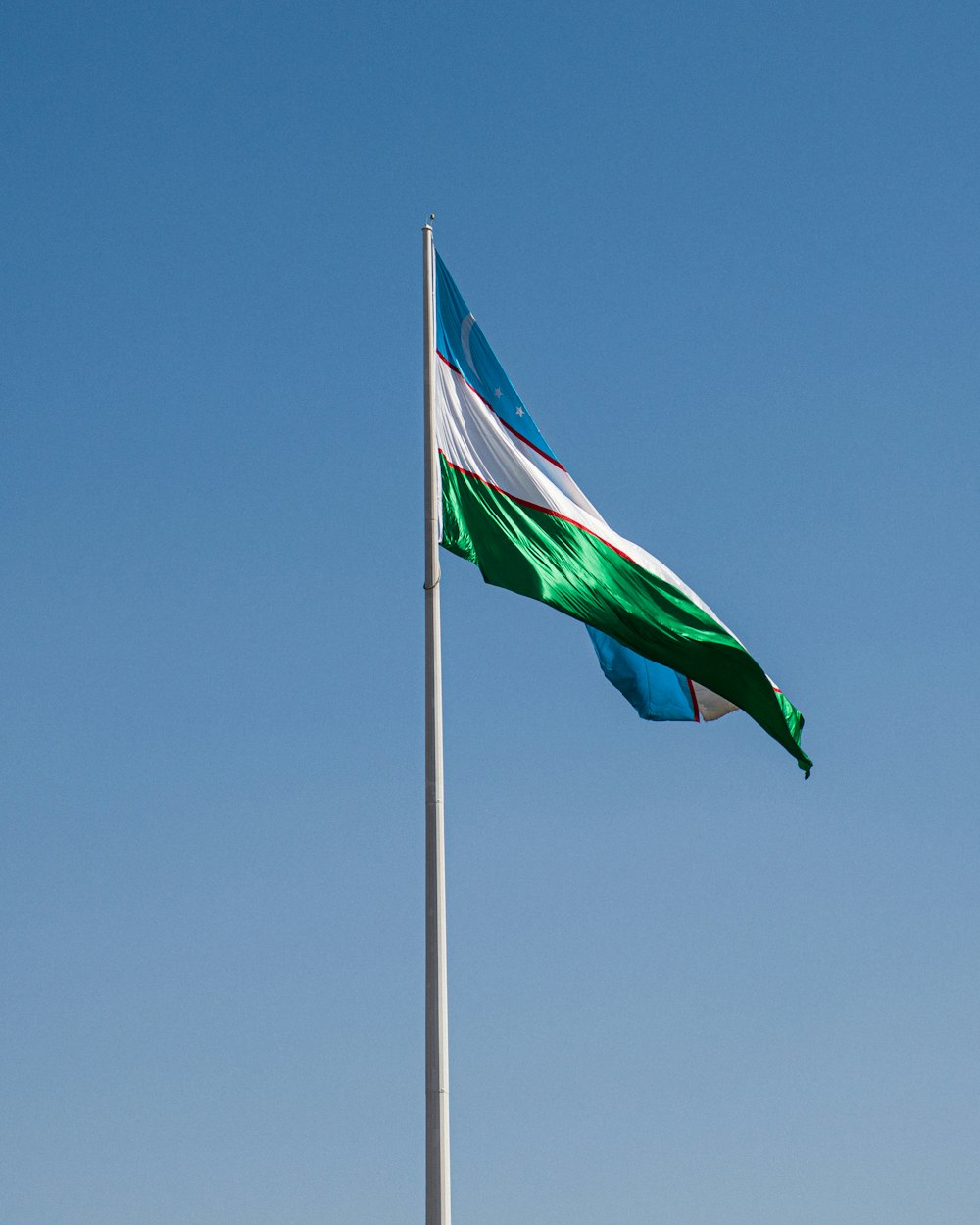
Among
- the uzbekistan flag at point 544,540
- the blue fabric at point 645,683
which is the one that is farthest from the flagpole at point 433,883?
the blue fabric at point 645,683

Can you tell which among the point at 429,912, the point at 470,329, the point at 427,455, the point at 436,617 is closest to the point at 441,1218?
the point at 429,912

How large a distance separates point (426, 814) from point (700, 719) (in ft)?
23.1

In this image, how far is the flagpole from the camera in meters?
17.6

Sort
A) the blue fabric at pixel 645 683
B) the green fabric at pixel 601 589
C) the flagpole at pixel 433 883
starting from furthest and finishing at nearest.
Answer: the blue fabric at pixel 645 683, the green fabric at pixel 601 589, the flagpole at pixel 433 883

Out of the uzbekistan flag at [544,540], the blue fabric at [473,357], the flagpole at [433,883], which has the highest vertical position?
the blue fabric at [473,357]

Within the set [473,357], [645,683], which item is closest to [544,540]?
[473,357]

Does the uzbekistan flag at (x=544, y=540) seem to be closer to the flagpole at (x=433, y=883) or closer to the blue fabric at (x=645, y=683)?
the flagpole at (x=433, y=883)

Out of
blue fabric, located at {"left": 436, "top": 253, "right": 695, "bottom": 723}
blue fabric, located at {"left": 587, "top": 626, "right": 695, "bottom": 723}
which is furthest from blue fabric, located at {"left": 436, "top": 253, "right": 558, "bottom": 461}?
blue fabric, located at {"left": 587, "top": 626, "right": 695, "bottom": 723}

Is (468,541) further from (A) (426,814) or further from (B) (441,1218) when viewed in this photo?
(B) (441,1218)

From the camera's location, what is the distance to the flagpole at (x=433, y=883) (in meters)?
17.6

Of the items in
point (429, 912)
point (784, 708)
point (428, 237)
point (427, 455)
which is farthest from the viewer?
point (784, 708)

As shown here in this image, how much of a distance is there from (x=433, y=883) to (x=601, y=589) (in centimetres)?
468

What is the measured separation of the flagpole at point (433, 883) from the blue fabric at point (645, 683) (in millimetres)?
5348

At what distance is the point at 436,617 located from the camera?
19.8 meters
